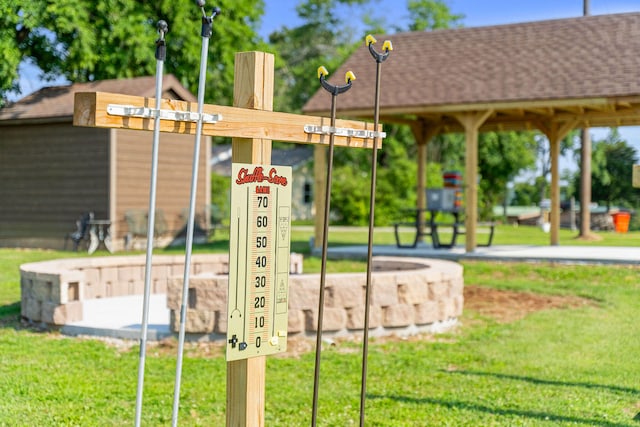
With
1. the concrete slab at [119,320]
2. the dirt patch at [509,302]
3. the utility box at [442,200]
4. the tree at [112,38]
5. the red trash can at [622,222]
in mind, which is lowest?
the concrete slab at [119,320]

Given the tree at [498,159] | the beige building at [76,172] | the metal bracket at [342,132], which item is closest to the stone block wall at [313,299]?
the metal bracket at [342,132]

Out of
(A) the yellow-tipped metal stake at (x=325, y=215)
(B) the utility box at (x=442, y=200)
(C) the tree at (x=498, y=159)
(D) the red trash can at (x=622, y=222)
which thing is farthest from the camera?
(C) the tree at (x=498, y=159)

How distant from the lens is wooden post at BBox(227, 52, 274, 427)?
3342 mm

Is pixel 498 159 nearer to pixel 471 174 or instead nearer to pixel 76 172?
pixel 471 174

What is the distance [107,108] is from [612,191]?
3854cm

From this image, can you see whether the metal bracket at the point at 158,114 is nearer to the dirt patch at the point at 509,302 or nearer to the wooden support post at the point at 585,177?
the dirt patch at the point at 509,302

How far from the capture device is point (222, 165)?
1538 inches

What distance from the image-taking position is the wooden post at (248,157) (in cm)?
334

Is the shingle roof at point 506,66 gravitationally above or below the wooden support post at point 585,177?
above

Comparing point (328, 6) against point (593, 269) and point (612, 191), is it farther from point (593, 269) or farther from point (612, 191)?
point (593, 269)

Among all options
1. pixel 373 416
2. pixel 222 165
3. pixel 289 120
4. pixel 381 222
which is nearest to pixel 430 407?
pixel 373 416

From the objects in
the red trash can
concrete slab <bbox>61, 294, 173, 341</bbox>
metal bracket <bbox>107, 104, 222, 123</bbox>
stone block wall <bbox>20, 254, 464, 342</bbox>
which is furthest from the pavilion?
metal bracket <bbox>107, 104, 222, 123</bbox>

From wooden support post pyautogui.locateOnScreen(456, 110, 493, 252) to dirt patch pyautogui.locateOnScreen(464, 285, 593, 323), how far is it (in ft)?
12.1

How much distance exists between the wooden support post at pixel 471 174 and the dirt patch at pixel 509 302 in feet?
12.1
